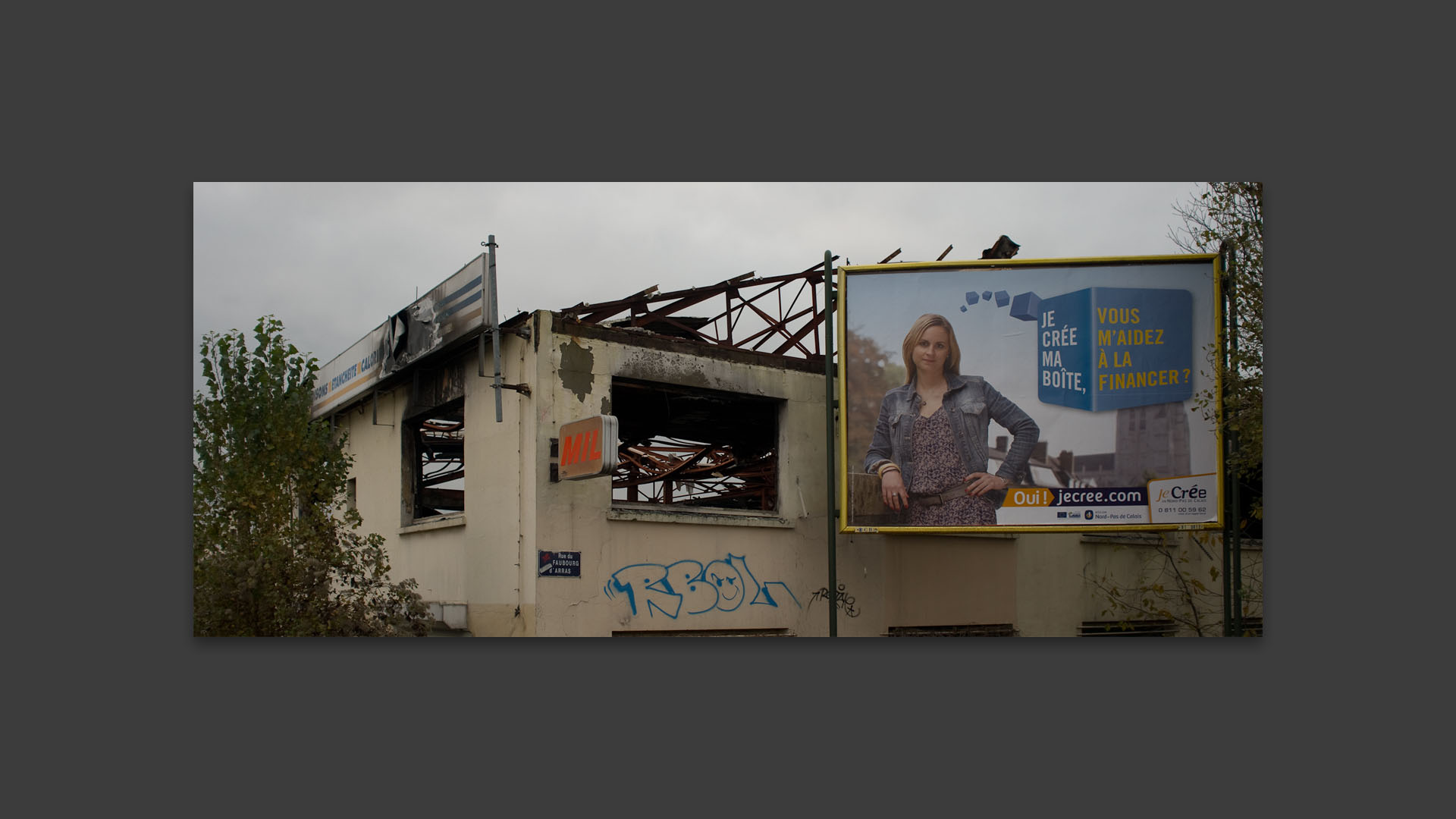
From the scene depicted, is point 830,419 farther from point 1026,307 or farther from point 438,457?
point 438,457

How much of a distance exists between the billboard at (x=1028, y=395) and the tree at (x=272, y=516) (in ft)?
16.5

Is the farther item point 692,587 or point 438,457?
point 438,457

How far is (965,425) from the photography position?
1177 cm

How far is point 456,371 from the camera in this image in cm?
1319

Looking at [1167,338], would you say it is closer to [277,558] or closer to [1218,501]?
[1218,501]

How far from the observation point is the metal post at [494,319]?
11.3 m

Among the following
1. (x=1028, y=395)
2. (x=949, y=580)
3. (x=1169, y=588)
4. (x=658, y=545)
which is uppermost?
(x=1028, y=395)

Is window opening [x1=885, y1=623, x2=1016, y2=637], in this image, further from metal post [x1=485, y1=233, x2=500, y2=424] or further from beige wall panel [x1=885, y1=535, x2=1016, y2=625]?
metal post [x1=485, y1=233, x2=500, y2=424]

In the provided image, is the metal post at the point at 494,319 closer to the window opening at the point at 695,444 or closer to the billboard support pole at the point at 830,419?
the window opening at the point at 695,444

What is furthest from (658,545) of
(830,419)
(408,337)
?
(408,337)

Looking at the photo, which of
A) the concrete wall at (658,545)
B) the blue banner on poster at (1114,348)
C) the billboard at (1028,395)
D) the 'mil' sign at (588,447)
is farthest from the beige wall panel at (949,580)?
the 'mil' sign at (588,447)

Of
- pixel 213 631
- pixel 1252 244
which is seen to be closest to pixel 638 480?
pixel 213 631

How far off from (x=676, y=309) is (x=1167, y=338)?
5.22 m

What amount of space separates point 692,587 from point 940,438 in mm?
3043
